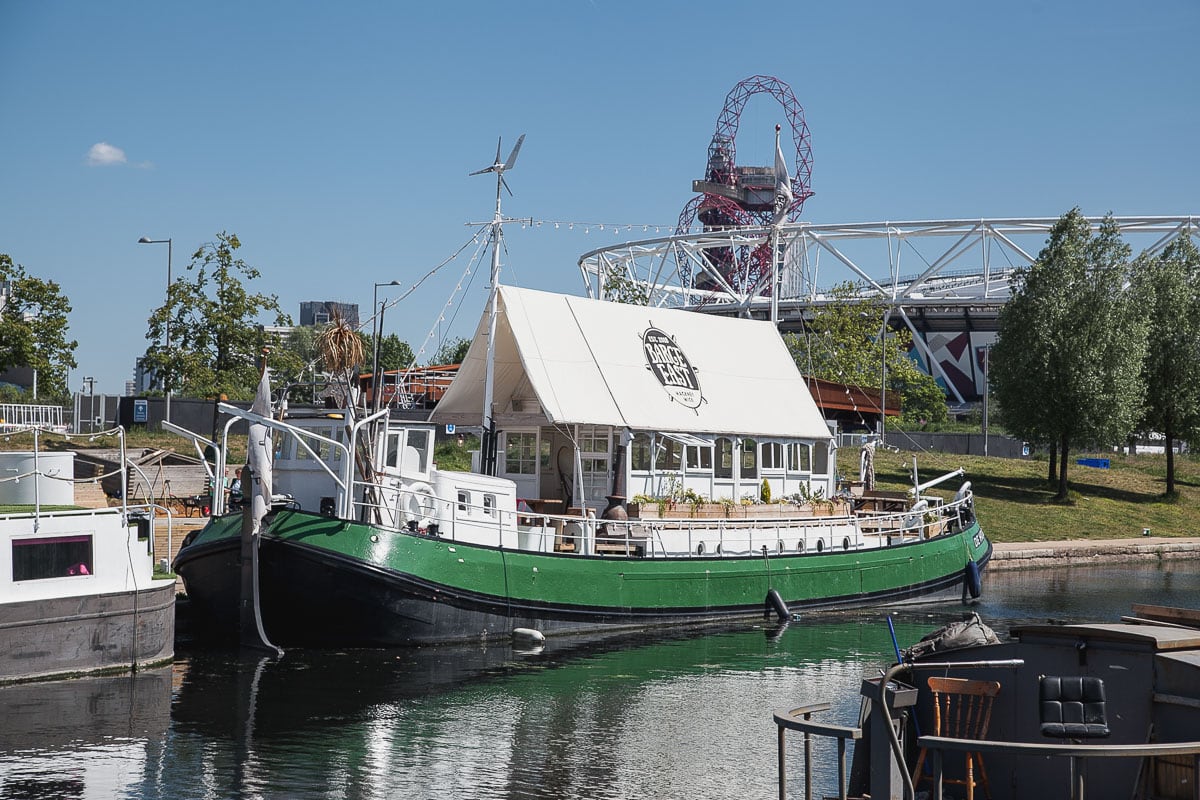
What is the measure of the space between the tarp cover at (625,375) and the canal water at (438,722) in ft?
19.9

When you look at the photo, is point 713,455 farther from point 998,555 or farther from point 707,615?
point 998,555

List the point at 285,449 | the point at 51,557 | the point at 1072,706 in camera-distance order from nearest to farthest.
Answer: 1. the point at 1072,706
2. the point at 51,557
3. the point at 285,449

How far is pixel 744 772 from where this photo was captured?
16.6 m

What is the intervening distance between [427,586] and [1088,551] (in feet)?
111

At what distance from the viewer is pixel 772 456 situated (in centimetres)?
3400

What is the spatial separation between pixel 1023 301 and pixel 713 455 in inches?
1326

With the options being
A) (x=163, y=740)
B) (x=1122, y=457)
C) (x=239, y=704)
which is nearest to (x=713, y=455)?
(x=239, y=704)

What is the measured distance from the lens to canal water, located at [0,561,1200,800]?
614 inches

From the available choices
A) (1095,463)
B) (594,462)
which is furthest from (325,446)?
(1095,463)

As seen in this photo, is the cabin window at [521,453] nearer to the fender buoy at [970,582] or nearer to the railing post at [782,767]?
the fender buoy at [970,582]

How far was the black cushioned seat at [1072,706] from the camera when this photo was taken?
31.9ft

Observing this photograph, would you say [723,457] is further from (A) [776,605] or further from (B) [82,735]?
(B) [82,735]

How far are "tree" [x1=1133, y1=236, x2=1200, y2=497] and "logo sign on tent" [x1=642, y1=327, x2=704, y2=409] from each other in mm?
35852

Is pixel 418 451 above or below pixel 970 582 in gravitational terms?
above
